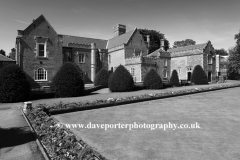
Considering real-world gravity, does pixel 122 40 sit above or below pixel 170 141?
above

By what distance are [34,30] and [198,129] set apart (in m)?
29.0

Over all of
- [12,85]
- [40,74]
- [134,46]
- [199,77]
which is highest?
[134,46]

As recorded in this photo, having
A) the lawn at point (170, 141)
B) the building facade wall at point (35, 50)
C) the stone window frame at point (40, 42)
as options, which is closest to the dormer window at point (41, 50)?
the stone window frame at point (40, 42)

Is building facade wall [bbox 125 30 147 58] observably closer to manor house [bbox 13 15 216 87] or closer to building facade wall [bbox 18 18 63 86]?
manor house [bbox 13 15 216 87]

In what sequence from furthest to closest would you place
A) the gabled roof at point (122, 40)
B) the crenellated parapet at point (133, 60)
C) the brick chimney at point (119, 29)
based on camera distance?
the brick chimney at point (119, 29) < the gabled roof at point (122, 40) < the crenellated parapet at point (133, 60)

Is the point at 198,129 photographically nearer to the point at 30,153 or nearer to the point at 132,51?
the point at 30,153

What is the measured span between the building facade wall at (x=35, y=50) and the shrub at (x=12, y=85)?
11.0 meters

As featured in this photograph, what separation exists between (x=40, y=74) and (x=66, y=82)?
1174 cm

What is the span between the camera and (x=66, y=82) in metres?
19.8

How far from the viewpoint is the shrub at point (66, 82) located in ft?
64.7

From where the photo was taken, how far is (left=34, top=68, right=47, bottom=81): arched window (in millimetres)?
28547

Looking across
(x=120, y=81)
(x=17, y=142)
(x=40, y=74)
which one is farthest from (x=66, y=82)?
(x=17, y=142)

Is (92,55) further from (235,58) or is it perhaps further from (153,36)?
(235,58)

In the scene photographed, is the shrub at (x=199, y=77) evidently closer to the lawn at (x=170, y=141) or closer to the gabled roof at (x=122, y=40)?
the gabled roof at (x=122, y=40)
